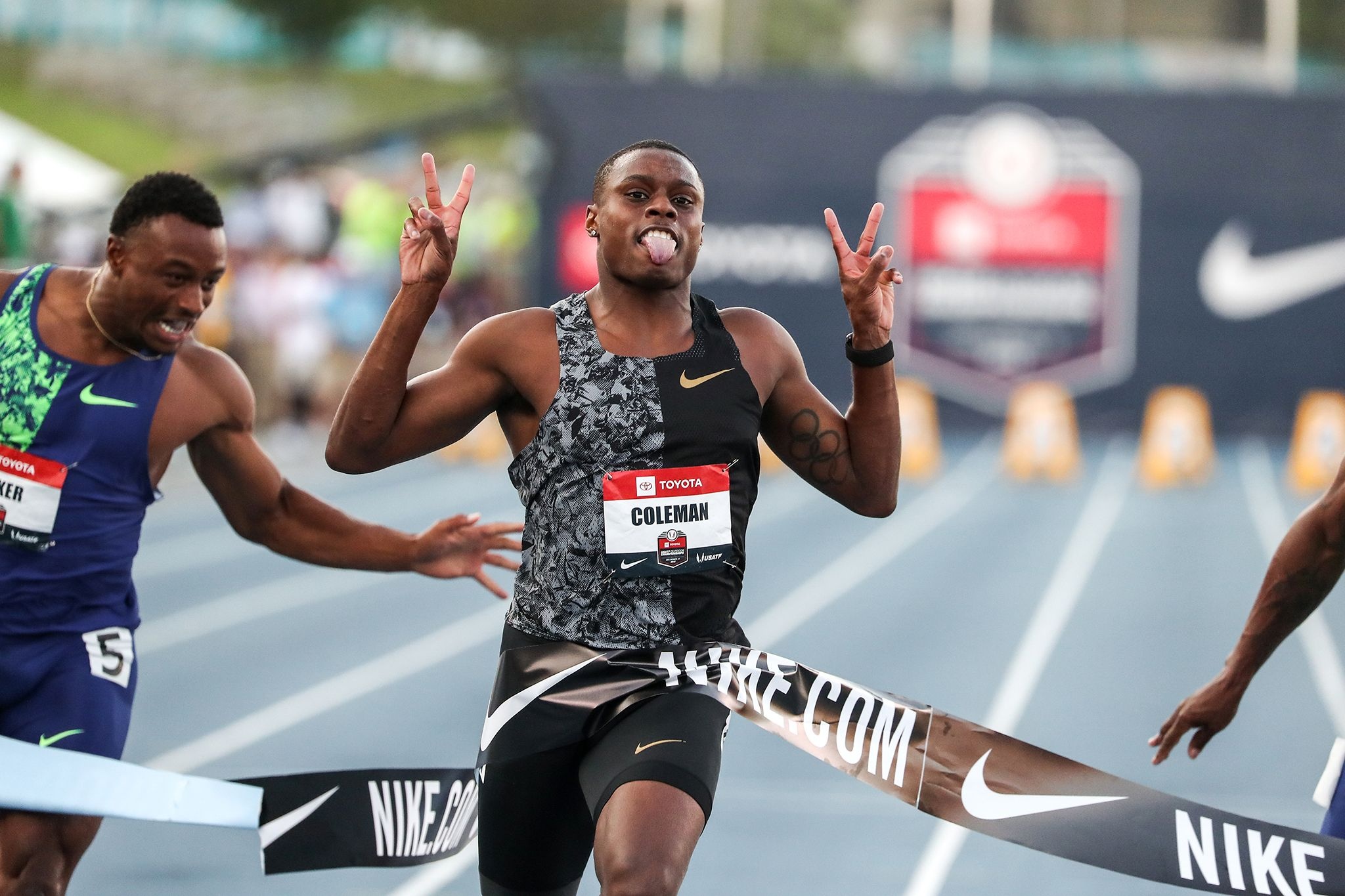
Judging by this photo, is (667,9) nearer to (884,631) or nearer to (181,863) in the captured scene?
(884,631)

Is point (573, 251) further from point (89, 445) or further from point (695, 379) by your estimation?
point (695, 379)

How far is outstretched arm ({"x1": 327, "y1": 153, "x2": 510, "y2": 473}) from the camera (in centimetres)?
301

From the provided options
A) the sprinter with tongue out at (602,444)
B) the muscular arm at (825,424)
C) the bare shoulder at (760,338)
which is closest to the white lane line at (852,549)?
the sprinter with tongue out at (602,444)

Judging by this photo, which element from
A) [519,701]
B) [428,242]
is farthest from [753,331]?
[519,701]

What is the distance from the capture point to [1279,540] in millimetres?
9719

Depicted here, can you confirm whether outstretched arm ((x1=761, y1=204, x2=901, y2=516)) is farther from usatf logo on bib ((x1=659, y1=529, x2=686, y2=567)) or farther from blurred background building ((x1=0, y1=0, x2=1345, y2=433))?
blurred background building ((x1=0, y1=0, x2=1345, y2=433))

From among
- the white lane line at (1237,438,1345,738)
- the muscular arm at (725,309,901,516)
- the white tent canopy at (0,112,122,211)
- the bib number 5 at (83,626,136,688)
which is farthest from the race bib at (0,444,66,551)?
the white tent canopy at (0,112,122,211)

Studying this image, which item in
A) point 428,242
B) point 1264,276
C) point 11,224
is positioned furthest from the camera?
point 1264,276

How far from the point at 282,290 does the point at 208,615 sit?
764cm

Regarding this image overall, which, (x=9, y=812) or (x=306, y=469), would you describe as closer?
(x=9, y=812)

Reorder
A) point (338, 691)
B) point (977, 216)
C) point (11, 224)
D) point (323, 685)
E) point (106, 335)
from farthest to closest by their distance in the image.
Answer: point (977, 216) → point (11, 224) → point (323, 685) → point (338, 691) → point (106, 335)

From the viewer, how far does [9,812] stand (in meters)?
3.14

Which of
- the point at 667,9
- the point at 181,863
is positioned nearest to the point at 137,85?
the point at 667,9

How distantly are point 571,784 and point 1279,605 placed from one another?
1.42 meters
